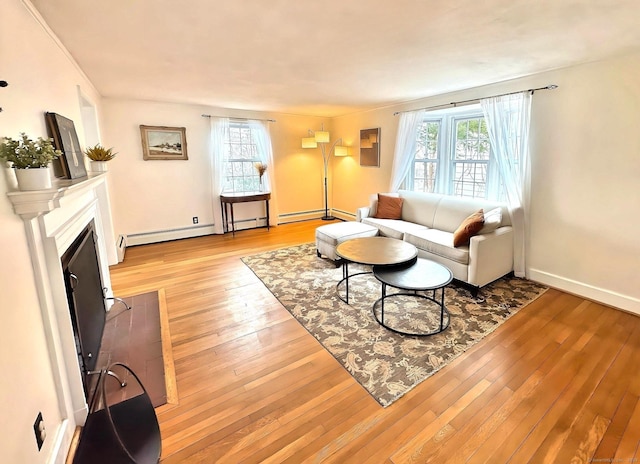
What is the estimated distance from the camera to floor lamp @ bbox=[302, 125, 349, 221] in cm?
599

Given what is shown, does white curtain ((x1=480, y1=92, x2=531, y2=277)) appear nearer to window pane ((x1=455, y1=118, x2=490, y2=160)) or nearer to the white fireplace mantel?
window pane ((x1=455, y1=118, x2=490, y2=160))

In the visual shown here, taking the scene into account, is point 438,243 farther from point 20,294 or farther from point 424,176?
point 20,294

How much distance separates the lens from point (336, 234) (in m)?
4.02

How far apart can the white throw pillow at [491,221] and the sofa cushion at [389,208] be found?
1368mm

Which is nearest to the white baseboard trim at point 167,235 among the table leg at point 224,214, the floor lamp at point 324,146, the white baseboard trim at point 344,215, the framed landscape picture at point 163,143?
the table leg at point 224,214

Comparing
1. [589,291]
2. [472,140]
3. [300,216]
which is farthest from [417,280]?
[300,216]

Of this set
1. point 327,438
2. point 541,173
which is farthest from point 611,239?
point 327,438

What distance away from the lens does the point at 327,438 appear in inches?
63.9

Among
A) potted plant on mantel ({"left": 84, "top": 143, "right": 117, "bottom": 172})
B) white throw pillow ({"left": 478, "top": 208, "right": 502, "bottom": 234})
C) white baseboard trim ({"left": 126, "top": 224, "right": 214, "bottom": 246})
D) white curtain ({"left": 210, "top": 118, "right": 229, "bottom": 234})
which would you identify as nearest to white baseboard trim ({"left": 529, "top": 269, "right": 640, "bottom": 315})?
white throw pillow ({"left": 478, "top": 208, "right": 502, "bottom": 234})

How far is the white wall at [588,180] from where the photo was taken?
2738mm

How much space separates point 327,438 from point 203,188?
4811 mm

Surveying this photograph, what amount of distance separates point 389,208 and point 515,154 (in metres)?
1.71

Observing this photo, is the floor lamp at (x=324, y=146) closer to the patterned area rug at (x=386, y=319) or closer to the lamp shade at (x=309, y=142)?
the lamp shade at (x=309, y=142)

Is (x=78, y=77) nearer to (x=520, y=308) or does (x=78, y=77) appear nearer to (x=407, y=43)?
(x=407, y=43)
